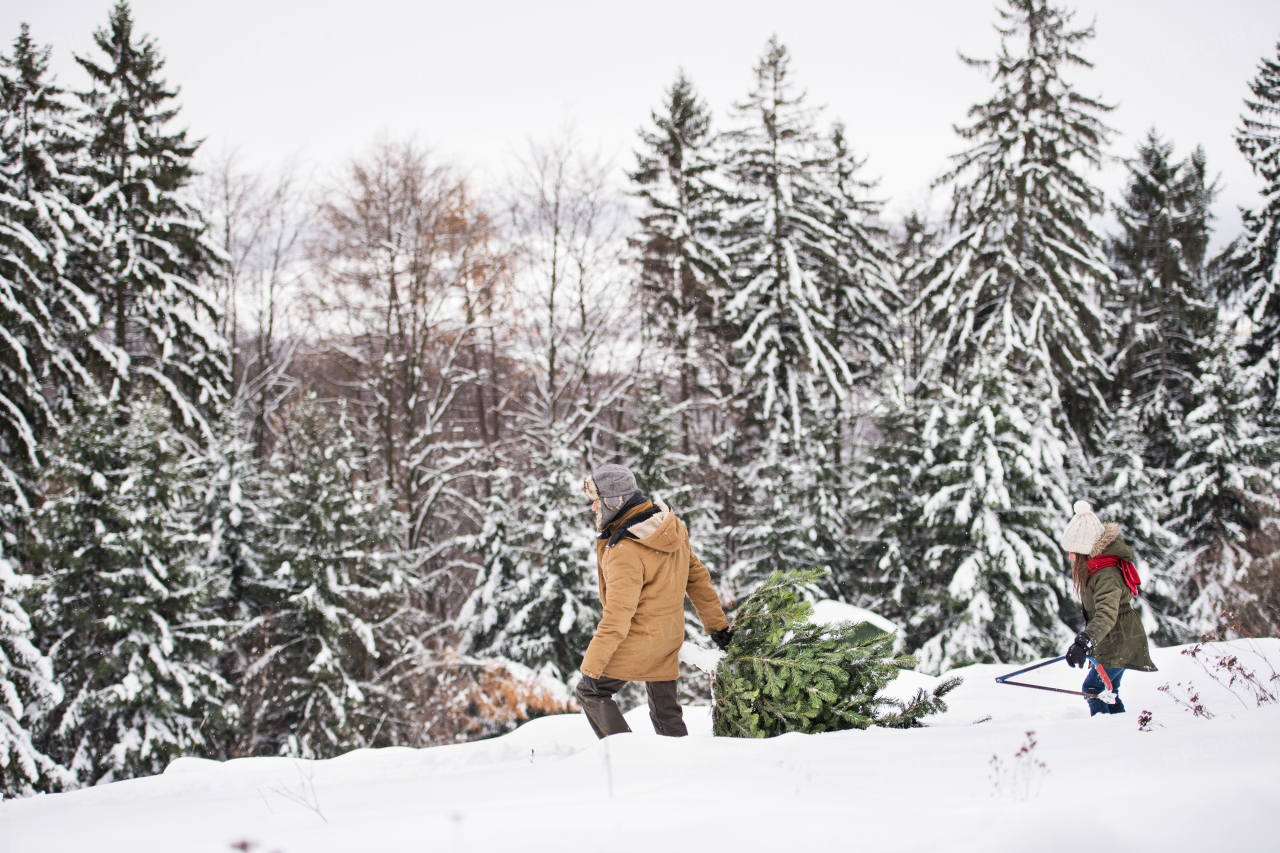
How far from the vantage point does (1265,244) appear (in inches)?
771

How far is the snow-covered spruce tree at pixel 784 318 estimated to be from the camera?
55.9ft

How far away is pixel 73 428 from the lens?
1099cm

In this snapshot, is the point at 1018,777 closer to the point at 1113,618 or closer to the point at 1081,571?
the point at 1113,618

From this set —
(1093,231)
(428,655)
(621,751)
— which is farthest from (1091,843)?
(1093,231)

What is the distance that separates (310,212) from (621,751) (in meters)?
23.4

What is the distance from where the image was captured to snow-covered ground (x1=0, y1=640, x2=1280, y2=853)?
6.90ft

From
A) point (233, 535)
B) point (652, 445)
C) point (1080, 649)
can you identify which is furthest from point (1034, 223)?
point (233, 535)

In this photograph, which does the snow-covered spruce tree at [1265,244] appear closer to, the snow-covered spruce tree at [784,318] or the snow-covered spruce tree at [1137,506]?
the snow-covered spruce tree at [1137,506]

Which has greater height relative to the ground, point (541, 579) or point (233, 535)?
point (233, 535)

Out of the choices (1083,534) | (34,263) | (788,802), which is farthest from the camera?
(34,263)

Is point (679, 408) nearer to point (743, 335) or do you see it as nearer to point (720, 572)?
point (743, 335)

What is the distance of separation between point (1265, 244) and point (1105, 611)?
22234mm

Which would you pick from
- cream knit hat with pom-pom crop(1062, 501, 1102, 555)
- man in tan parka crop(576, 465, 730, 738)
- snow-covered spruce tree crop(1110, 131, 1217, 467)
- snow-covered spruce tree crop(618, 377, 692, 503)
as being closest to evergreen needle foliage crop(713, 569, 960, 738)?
man in tan parka crop(576, 465, 730, 738)

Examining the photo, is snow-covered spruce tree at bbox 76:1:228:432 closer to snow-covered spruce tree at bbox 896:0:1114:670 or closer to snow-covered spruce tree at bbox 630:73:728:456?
snow-covered spruce tree at bbox 630:73:728:456
